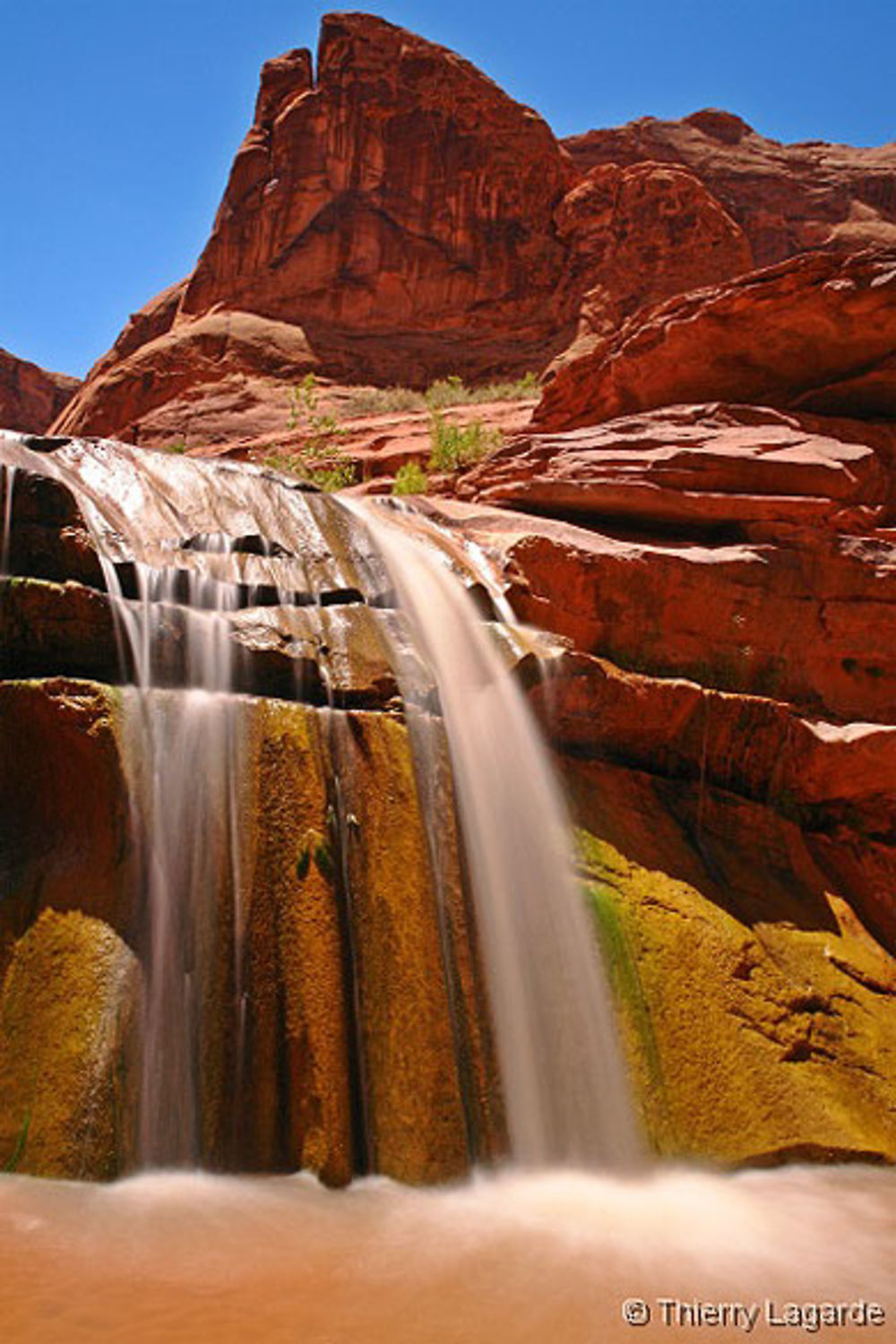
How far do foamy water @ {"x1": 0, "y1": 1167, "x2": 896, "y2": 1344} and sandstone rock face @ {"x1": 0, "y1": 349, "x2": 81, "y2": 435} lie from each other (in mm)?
49696

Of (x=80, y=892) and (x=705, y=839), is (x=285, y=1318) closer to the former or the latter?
(x=80, y=892)

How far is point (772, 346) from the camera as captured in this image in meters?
11.8

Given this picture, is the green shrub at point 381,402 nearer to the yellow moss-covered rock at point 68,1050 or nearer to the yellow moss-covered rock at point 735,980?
the yellow moss-covered rock at point 735,980

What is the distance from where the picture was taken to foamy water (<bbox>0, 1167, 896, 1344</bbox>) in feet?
11.5

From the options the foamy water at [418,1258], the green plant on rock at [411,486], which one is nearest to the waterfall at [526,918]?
the foamy water at [418,1258]

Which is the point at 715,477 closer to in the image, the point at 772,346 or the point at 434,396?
the point at 772,346

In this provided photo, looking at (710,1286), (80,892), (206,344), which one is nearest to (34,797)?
(80,892)

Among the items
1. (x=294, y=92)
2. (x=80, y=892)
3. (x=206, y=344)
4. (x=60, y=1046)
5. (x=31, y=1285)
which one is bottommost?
(x=31, y=1285)

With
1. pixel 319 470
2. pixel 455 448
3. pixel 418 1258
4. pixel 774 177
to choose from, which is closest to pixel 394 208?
pixel 774 177

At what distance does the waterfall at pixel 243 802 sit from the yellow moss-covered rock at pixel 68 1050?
0.46ft

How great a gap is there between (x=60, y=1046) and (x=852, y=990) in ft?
18.6

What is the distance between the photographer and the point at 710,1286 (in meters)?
4.12

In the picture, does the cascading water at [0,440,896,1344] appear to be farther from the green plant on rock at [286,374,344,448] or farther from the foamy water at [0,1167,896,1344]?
the green plant on rock at [286,374,344,448]

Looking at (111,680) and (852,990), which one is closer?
(111,680)
